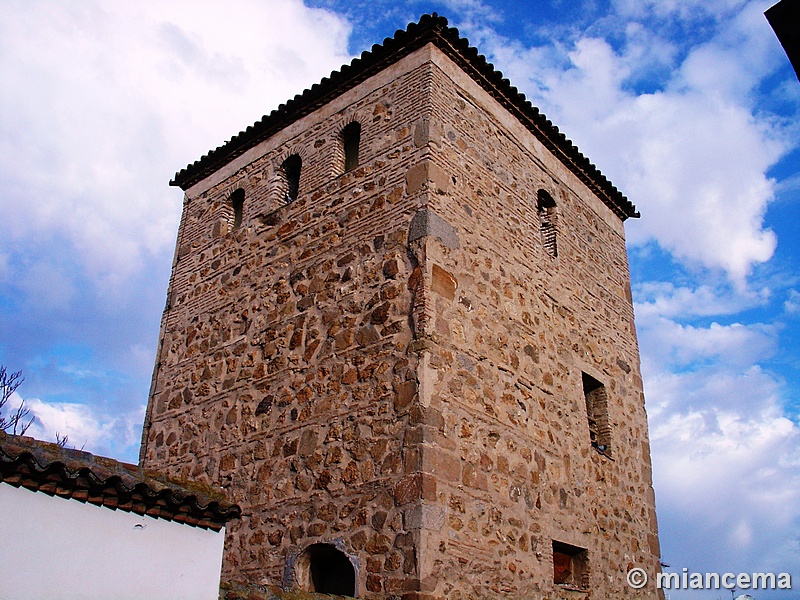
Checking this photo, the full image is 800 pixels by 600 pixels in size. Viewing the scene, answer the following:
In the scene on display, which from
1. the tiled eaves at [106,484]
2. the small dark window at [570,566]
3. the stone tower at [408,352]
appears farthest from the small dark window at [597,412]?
the tiled eaves at [106,484]

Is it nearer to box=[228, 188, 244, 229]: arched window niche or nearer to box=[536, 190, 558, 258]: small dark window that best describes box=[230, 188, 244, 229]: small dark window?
box=[228, 188, 244, 229]: arched window niche

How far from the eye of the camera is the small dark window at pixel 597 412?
977 cm

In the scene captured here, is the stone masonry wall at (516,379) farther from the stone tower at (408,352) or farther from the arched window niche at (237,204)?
the arched window niche at (237,204)

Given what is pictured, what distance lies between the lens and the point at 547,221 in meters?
10.4

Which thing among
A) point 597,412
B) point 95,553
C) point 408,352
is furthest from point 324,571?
point 597,412

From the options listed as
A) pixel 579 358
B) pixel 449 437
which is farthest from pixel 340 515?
pixel 579 358

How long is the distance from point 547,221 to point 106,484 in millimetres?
7191

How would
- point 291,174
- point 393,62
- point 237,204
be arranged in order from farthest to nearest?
point 237,204 < point 291,174 < point 393,62

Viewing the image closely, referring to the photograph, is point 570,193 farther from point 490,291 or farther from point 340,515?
point 340,515

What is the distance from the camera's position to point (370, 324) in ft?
25.2

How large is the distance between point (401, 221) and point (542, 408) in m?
2.69

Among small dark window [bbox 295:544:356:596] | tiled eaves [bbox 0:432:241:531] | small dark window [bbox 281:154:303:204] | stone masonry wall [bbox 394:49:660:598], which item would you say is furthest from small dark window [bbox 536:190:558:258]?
tiled eaves [bbox 0:432:241:531]

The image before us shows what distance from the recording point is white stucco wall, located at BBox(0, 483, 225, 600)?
14.6 ft

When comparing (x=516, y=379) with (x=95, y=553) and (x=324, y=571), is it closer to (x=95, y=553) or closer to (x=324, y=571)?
(x=324, y=571)
